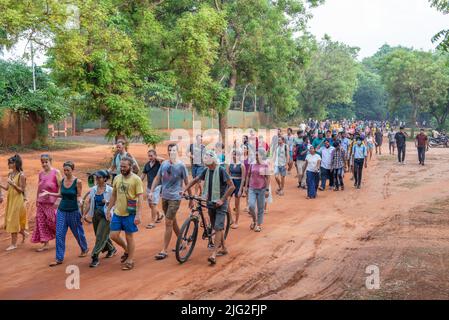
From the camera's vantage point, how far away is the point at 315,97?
59.5 meters

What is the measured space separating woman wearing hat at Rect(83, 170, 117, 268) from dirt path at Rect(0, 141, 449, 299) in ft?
0.93

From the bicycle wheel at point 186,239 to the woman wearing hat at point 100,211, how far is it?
114cm

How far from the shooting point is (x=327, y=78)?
2285 inches

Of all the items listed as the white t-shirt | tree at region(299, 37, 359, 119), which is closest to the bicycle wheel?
the white t-shirt

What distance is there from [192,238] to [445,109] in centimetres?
5054

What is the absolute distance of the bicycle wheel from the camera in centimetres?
772

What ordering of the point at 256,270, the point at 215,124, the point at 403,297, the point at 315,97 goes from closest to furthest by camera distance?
the point at 403,297 < the point at 256,270 < the point at 215,124 < the point at 315,97

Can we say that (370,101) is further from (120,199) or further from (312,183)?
(120,199)

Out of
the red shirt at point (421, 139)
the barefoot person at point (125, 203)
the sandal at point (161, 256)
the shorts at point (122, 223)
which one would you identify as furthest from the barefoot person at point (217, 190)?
the red shirt at point (421, 139)

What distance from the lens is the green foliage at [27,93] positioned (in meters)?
26.9

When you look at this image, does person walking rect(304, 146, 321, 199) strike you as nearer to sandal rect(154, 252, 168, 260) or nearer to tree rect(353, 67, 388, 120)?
sandal rect(154, 252, 168, 260)

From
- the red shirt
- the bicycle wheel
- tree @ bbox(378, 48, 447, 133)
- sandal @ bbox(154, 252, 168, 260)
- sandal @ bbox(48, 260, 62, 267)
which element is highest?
tree @ bbox(378, 48, 447, 133)
